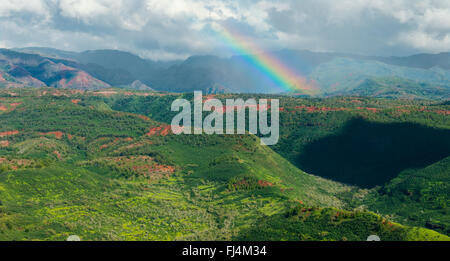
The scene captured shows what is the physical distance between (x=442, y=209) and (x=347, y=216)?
156ft

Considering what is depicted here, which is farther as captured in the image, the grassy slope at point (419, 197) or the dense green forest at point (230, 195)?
the grassy slope at point (419, 197)

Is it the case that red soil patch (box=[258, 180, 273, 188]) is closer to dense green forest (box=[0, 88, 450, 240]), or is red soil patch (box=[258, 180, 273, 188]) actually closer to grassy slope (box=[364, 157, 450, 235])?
dense green forest (box=[0, 88, 450, 240])

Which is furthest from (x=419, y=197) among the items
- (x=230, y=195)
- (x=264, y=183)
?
(x=230, y=195)

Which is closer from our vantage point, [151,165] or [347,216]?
[347,216]

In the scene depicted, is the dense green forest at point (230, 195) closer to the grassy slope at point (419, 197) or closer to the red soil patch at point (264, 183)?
the grassy slope at point (419, 197)

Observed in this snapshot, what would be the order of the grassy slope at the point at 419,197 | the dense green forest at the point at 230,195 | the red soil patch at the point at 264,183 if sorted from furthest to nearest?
the red soil patch at the point at 264,183 → the grassy slope at the point at 419,197 → the dense green forest at the point at 230,195

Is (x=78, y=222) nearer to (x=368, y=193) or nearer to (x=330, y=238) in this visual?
(x=330, y=238)

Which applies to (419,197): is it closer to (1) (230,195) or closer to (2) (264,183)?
(2) (264,183)

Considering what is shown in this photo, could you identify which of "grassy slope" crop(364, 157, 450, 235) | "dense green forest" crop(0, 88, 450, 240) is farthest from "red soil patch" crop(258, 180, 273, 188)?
"grassy slope" crop(364, 157, 450, 235)

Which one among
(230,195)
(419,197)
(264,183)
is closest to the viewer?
(419,197)

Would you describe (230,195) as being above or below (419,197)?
below

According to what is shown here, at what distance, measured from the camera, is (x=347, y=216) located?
10244cm

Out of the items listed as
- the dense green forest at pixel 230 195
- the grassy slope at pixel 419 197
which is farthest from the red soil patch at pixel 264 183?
the grassy slope at pixel 419 197
